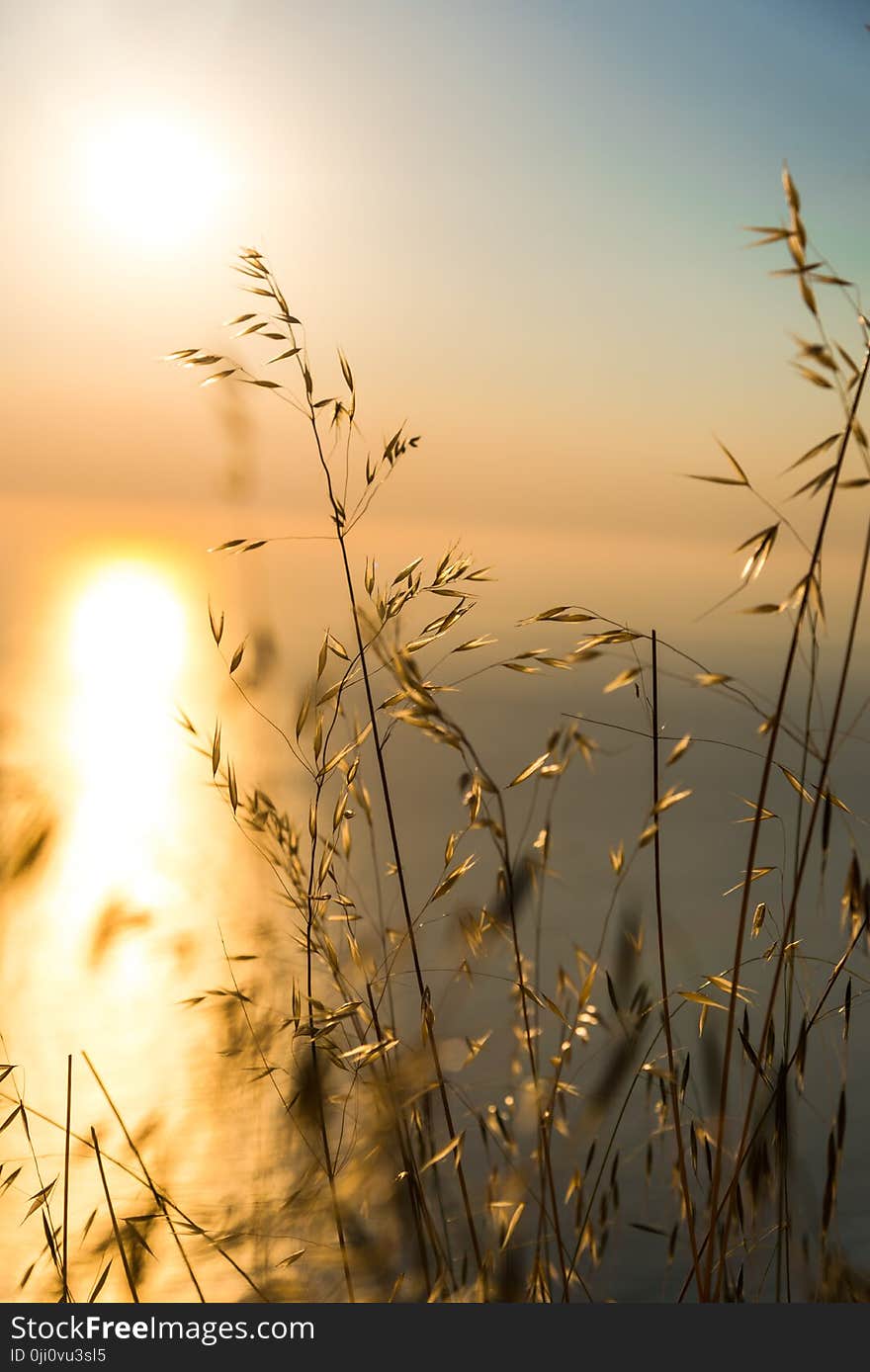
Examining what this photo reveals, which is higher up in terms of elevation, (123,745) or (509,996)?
(509,996)

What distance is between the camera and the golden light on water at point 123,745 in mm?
3336

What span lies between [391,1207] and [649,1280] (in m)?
1.30

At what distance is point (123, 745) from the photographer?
5.14 meters

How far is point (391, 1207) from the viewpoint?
926 mm

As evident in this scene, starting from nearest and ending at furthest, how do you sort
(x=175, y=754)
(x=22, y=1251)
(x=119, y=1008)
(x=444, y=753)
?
1. (x=22, y=1251)
2. (x=119, y=1008)
3. (x=175, y=754)
4. (x=444, y=753)

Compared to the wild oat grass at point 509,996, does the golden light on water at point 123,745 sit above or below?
below

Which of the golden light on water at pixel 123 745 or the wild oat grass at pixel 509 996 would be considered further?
the golden light on water at pixel 123 745

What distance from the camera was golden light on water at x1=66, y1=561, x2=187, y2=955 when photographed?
3.34 metres

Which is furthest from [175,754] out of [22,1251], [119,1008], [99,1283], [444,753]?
[99,1283]

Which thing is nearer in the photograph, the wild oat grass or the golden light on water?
the wild oat grass

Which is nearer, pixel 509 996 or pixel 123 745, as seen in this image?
pixel 509 996

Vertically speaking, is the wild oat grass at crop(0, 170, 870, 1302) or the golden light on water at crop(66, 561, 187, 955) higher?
the wild oat grass at crop(0, 170, 870, 1302)

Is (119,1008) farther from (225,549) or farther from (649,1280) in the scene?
(225,549)

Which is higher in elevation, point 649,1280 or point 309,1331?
point 309,1331
